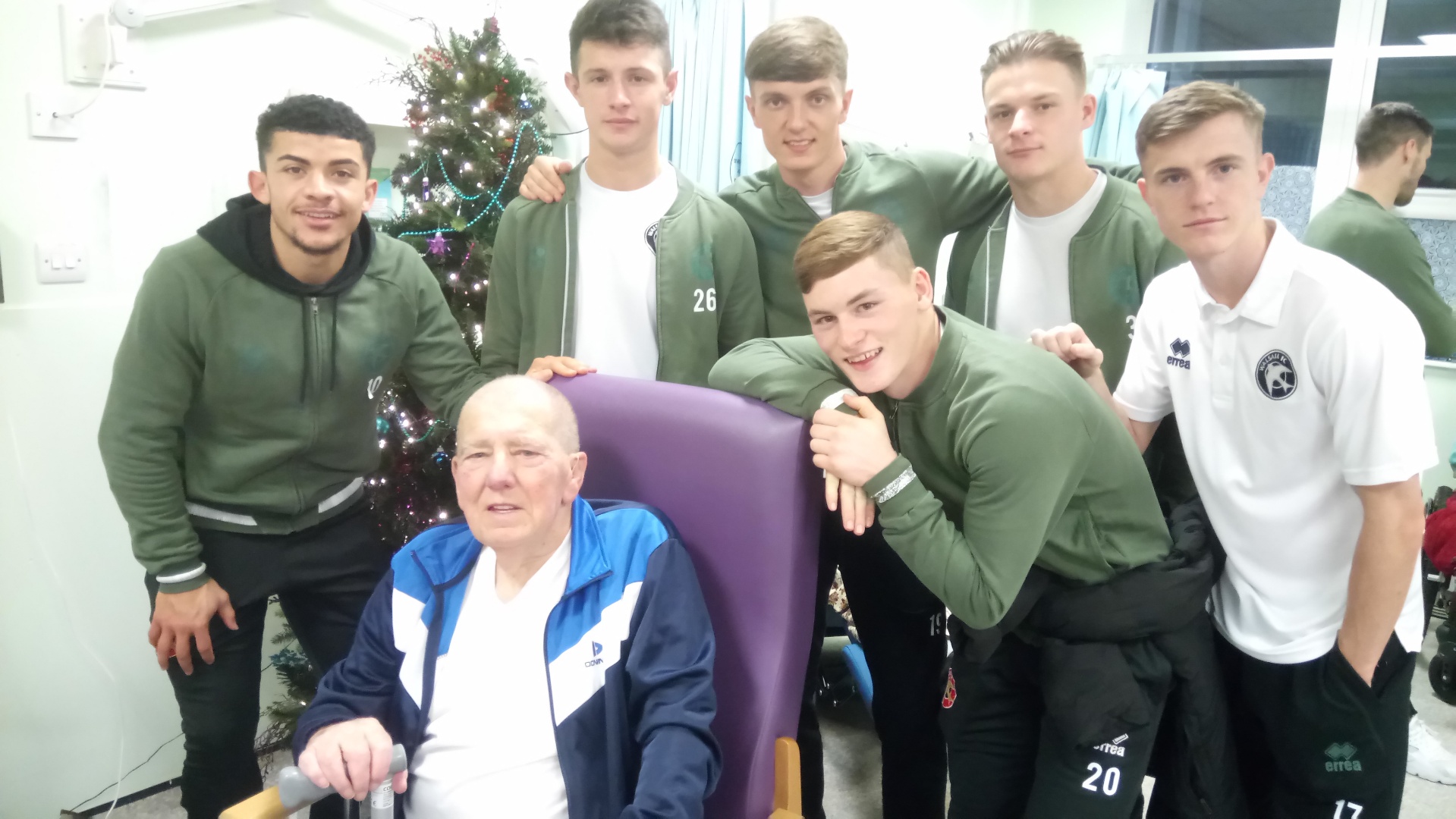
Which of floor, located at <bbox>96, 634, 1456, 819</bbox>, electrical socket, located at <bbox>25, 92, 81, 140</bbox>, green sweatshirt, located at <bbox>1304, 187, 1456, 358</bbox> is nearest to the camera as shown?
electrical socket, located at <bbox>25, 92, 81, 140</bbox>

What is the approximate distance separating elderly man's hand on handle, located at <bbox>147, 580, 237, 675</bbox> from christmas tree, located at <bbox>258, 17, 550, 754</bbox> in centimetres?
87

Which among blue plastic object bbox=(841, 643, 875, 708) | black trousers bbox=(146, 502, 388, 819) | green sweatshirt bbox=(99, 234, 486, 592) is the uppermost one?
green sweatshirt bbox=(99, 234, 486, 592)

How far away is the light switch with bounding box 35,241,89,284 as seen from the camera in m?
2.07

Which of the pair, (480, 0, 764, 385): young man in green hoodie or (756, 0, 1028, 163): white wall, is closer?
(480, 0, 764, 385): young man in green hoodie

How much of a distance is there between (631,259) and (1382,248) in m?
2.38

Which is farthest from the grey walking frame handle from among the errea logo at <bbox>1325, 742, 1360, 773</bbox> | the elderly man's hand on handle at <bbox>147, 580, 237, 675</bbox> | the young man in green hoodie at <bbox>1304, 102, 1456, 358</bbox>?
the young man in green hoodie at <bbox>1304, 102, 1456, 358</bbox>

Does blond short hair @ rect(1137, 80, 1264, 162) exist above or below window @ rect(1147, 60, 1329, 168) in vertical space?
below

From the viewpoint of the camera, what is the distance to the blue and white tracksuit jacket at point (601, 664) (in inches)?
50.3

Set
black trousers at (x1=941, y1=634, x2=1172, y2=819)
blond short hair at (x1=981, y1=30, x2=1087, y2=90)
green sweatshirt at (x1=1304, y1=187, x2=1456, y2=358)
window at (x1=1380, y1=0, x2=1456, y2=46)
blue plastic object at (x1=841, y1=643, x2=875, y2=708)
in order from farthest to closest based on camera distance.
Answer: window at (x1=1380, y1=0, x2=1456, y2=46)
green sweatshirt at (x1=1304, y1=187, x2=1456, y2=358)
blue plastic object at (x1=841, y1=643, x2=875, y2=708)
blond short hair at (x1=981, y1=30, x2=1087, y2=90)
black trousers at (x1=941, y1=634, x2=1172, y2=819)

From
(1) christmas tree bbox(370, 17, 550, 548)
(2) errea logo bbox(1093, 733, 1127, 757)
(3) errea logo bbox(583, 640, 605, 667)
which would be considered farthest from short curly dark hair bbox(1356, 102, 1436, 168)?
(3) errea logo bbox(583, 640, 605, 667)

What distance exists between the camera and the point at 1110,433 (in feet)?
4.40

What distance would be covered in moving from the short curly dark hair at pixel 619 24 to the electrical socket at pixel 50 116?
49.3 inches

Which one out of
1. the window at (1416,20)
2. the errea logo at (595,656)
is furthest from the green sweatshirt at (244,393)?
the window at (1416,20)

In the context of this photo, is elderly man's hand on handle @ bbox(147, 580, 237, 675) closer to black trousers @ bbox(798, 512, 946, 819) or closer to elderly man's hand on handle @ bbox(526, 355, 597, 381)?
elderly man's hand on handle @ bbox(526, 355, 597, 381)
